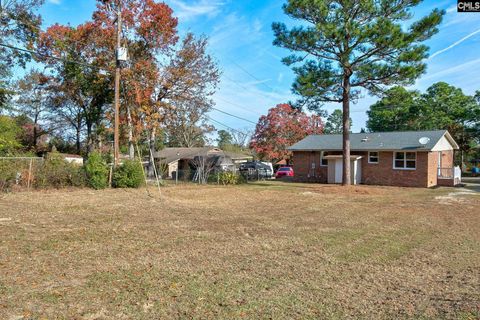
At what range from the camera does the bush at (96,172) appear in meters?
17.0

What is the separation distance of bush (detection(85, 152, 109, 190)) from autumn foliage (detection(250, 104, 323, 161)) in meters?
26.7

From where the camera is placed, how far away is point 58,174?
16281mm

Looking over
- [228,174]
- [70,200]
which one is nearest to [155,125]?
[228,174]

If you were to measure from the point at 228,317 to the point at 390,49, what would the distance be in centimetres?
1768

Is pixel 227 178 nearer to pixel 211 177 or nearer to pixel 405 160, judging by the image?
pixel 211 177

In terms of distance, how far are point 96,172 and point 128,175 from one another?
1670 mm

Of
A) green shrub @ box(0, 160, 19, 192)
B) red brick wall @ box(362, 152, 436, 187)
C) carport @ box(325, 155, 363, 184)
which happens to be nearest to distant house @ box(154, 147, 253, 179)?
carport @ box(325, 155, 363, 184)

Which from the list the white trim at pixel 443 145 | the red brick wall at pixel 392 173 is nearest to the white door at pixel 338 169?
the red brick wall at pixel 392 173

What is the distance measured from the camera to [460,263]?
19.1ft

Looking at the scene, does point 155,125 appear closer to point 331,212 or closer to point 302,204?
point 302,204

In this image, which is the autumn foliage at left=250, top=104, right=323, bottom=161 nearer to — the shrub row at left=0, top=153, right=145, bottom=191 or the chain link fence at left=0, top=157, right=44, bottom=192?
the shrub row at left=0, top=153, right=145, bottom=191

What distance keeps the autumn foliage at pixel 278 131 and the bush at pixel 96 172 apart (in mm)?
26719

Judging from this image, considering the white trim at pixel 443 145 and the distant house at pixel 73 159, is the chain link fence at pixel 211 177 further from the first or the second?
the white trim at pixel 443 145

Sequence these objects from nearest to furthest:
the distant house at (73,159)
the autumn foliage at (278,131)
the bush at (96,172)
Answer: the bush at (96,172), the distant house at (73,159), the autumn foliage at (278,131)
